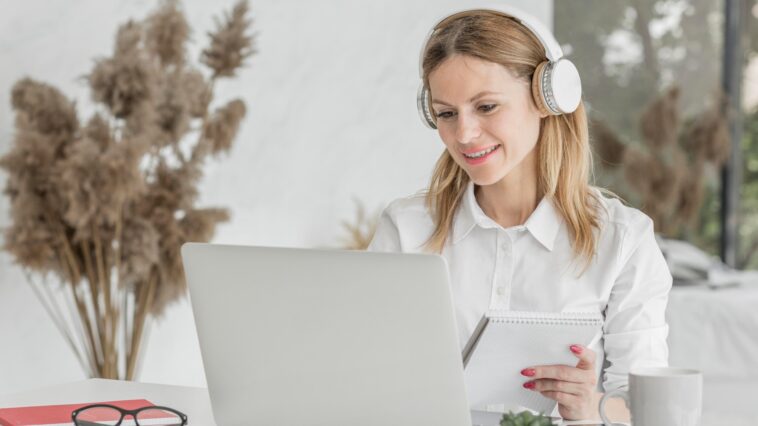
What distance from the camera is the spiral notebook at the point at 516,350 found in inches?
51.9

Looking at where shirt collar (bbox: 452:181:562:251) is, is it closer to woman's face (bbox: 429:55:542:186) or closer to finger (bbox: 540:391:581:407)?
woman's face (bbox: 429:55:542:186)

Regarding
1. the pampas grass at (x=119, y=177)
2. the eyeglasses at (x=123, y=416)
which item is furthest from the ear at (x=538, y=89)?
the pampas grass at (x=119, y=177)

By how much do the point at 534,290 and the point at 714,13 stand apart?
4922mm

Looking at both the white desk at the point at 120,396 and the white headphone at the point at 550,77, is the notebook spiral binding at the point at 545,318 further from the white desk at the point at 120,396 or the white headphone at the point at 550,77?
the white headphone at the point at 550,77

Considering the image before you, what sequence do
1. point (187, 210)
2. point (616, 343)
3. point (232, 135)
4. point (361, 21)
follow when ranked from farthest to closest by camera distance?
point (361, 21), point (232, 135), point (187, 210), point (616, 343)

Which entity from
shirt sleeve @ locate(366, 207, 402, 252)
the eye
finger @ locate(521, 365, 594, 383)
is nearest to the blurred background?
shirt sleeve @ locate(366, 207, 402, 252)

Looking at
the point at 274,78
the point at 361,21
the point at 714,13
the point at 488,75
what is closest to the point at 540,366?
the point at 488,75

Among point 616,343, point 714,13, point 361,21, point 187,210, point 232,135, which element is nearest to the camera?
point 616,343

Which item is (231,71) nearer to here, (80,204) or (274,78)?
(80,204)

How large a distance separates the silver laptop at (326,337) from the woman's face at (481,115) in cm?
59

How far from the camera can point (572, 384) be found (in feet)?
4.74

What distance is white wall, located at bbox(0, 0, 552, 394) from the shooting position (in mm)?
3221

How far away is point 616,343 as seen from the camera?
1808 mm

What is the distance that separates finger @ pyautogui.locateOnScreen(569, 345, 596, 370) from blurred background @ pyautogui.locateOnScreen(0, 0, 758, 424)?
193cm
